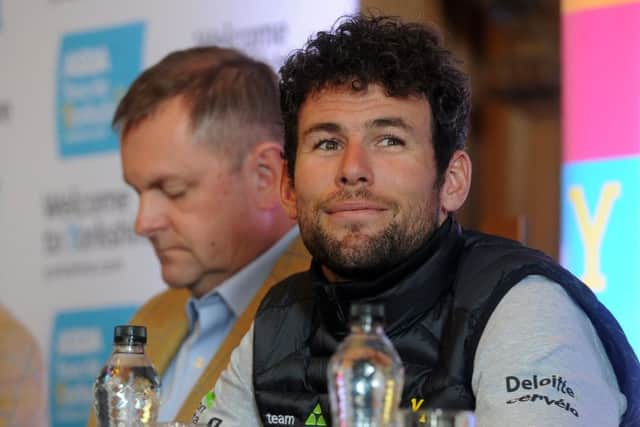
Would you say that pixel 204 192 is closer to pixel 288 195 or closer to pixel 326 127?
pixel 288 195

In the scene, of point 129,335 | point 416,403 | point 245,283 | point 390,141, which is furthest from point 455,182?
point 245,283

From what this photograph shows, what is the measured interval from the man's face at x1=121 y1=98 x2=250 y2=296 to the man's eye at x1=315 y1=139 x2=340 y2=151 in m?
0.84

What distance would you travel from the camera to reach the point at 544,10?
18.1 feet

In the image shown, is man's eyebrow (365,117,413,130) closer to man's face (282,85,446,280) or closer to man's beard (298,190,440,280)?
man's face (282,85,446,280)

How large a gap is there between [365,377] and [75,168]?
241 centimetres

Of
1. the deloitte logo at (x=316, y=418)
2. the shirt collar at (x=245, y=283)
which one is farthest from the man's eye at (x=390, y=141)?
the shirt collar at (x=245, y=283)

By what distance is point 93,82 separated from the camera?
342 centimetres

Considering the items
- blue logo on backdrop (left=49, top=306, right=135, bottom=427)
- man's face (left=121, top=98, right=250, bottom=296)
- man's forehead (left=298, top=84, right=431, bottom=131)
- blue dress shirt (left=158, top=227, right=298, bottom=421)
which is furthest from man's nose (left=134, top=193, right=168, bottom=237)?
man's forehead (left=298, top=84, right=431, bottom=131)

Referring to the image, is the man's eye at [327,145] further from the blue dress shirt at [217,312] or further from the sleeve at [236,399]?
the blue dress shirt at [217,312]

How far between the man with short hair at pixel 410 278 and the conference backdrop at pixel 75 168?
1.40 meters

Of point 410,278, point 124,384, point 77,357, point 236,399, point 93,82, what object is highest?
point 93,82

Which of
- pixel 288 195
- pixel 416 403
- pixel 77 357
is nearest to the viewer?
pixel 416 403

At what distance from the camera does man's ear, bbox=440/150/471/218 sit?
1833mm

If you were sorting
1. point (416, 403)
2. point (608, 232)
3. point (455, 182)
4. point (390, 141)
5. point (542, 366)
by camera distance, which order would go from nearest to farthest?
point (542, 366) → point (416, 403) → point (390, 141) → point (455, 182) → point (608, 232)
